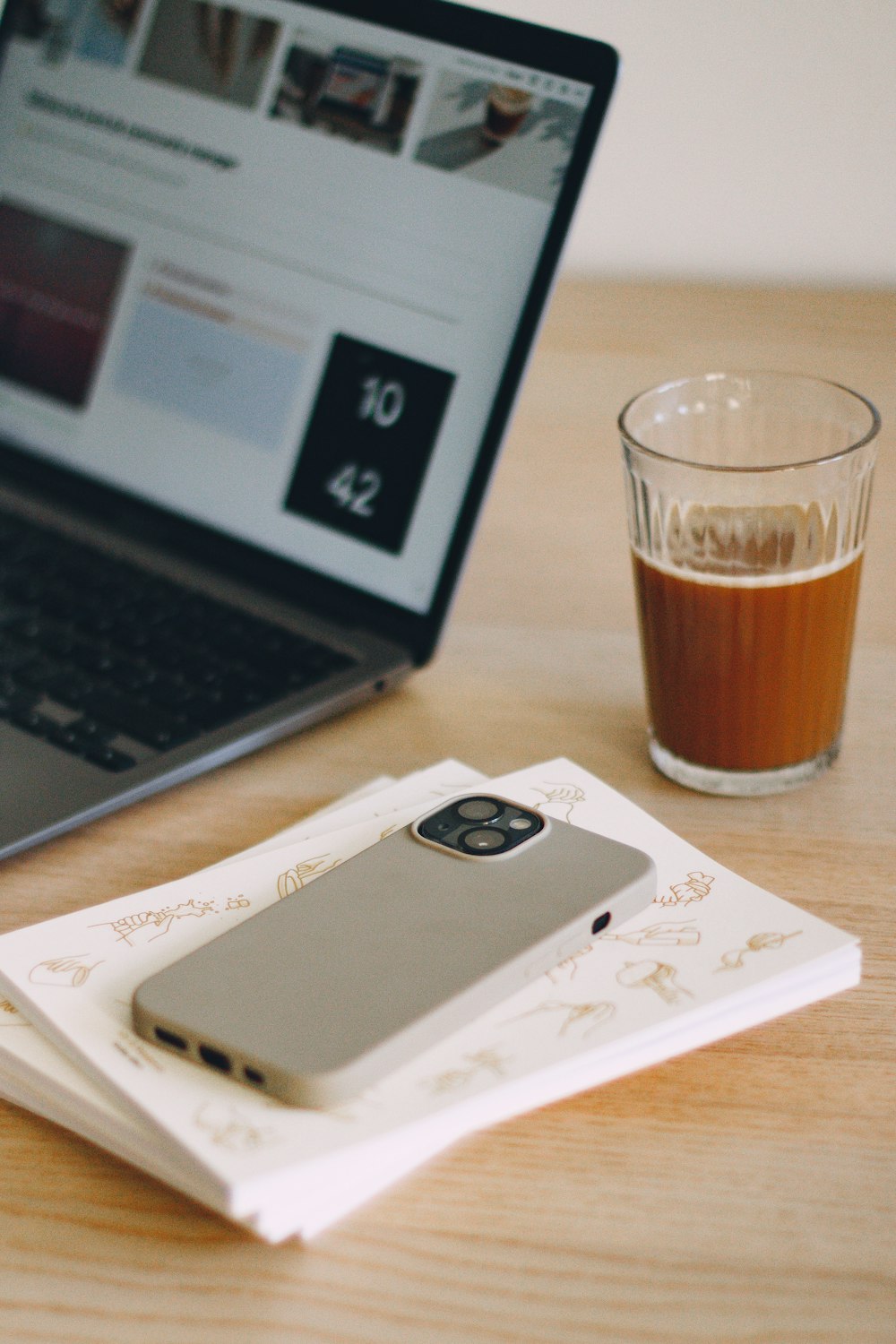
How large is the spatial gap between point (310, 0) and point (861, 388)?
0.48 metres

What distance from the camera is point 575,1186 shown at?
387 millimetres

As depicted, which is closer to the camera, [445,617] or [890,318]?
[445,617]

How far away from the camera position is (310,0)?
729mm

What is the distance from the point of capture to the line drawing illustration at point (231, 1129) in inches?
13.9

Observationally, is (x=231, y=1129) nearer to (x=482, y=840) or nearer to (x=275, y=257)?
(x=482, y=840)

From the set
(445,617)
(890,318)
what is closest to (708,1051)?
(445,617)

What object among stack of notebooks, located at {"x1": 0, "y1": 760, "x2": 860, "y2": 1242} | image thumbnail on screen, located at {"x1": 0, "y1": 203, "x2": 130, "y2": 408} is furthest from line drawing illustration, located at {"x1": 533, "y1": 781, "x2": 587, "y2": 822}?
image thumbnail on screen, located at {"x1": 0, "y1": 203, "x2": 130, "y2": 408}

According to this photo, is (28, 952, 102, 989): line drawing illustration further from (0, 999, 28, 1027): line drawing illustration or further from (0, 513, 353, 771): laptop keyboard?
(0, 513, 353, 771): laptop keyboard

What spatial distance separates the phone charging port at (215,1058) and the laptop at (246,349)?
178 millimetres

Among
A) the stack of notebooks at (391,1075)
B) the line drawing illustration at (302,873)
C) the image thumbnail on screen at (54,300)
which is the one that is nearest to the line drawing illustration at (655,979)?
the stack of notebooks at (391,1075)

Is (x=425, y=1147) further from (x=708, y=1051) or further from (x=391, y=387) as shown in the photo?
(x=391, y=387)

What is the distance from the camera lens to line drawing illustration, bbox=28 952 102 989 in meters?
0.42

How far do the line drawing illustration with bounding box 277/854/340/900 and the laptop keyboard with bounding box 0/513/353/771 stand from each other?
0.12m

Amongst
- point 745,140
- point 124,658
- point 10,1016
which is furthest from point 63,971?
point 745,140
